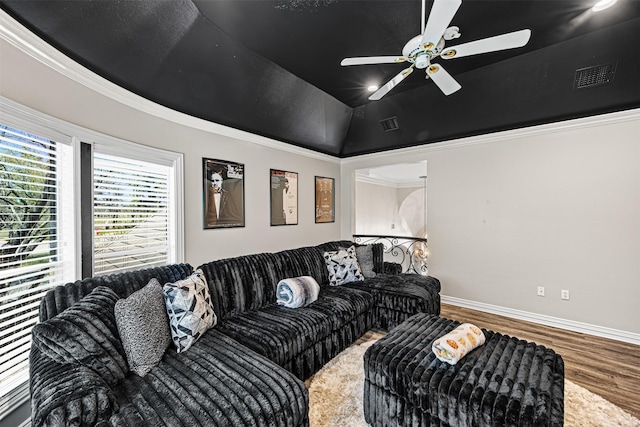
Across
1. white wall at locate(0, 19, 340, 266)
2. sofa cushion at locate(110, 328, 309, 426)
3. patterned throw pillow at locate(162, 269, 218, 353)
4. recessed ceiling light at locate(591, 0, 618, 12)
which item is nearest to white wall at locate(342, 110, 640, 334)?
recessed ceiling light at locate(591, 0, 618, 12)

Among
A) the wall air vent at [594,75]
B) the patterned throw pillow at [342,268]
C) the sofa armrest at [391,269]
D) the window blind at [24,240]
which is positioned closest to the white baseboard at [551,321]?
the sofa armrest at [391,269]

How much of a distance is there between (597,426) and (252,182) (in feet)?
13.2

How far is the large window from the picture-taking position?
161 cm

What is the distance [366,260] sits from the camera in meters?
3.70

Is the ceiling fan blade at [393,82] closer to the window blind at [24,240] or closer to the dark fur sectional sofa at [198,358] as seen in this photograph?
the dark fur sectional sofa at [198,358]

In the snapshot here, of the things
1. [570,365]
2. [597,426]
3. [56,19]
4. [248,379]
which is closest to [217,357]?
[248,379]

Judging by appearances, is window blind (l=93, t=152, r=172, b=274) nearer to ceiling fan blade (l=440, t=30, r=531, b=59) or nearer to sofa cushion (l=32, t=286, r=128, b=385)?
sofa cushion (l=32, t=286, r=128, b=385)

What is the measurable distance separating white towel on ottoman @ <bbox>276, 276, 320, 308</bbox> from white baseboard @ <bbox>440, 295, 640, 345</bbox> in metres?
2.57

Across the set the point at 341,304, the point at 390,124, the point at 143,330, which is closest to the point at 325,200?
the point at 390,124

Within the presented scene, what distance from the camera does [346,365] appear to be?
242 centimetres

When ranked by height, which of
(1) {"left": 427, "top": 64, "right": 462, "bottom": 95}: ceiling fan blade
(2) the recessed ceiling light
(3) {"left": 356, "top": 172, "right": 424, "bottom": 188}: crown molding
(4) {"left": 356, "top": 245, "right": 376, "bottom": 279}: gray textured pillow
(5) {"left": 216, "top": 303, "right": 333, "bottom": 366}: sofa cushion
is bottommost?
(5) {"left": 216, "top": 303, "right": 333, "bottom": 366}: sofa cushion

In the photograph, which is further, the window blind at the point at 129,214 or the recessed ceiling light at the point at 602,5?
the window blind at the point at 129,214

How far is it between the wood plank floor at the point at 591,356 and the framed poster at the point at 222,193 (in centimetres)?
328

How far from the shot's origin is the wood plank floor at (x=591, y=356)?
2.10 m
